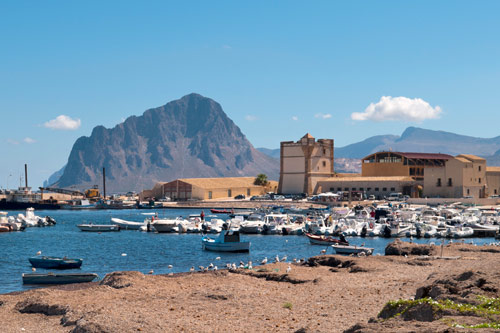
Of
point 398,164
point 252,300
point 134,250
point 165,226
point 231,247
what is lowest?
point 134,250

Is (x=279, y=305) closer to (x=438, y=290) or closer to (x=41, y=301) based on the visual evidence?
(x=438, y=290)

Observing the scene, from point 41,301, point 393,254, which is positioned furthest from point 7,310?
point 393,254

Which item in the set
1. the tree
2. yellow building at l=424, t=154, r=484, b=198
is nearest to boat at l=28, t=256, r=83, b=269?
yellow building at l=424, t=154, r=484, b=198

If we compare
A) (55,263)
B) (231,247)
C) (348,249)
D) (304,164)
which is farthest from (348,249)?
(304,164)

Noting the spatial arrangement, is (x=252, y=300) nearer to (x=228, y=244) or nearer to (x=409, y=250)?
(x=409, y=250)

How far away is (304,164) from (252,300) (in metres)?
112

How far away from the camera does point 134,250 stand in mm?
49125

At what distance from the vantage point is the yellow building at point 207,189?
14250 cm

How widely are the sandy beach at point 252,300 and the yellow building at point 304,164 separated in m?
101

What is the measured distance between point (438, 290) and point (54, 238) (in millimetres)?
55055

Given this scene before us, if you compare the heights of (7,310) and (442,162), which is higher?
(442,162)

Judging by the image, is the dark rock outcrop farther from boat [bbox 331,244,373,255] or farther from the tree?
the tree

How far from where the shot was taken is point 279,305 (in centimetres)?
2031

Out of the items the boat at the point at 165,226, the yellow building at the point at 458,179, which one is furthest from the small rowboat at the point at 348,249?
the yellow building at the point at 458,179
